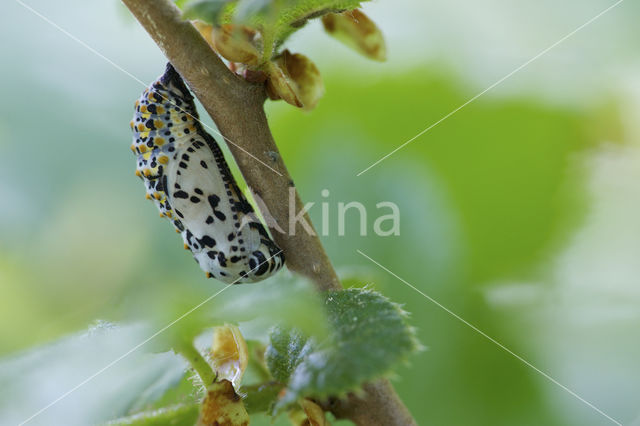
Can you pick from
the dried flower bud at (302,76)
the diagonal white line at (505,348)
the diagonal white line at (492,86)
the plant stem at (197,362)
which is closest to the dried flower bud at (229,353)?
the plant stem at (197,362)

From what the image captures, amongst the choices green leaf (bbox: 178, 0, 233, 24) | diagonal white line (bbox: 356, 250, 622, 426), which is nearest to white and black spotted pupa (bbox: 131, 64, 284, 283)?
diagonal white line (bbox: 356, 250, 622, 426)

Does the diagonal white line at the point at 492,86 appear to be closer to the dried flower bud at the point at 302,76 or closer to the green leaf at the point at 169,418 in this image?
the dried flower bud at the point at 302,76

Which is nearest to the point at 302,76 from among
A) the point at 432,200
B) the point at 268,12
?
the point at 268,12

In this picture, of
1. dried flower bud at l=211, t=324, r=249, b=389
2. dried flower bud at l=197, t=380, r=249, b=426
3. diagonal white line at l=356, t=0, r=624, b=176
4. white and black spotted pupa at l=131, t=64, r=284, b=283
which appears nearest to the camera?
dried flower bud at l=197, t=380, r=249, b=426

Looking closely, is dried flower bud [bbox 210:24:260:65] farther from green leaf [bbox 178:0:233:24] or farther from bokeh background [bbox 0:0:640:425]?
bokeh background [bbox 0:0:640:425]

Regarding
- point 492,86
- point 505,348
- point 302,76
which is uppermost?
point 302,76

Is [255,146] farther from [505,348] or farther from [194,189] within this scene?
[505,348]

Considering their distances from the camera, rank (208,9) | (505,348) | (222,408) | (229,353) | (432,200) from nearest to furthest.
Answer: (208,9)
(222,408)
(229,353)
(505,348)
(432,200)

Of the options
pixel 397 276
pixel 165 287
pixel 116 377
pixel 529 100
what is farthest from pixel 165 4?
pixel 529 100

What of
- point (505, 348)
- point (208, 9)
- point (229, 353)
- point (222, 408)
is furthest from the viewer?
point (505, 348)
